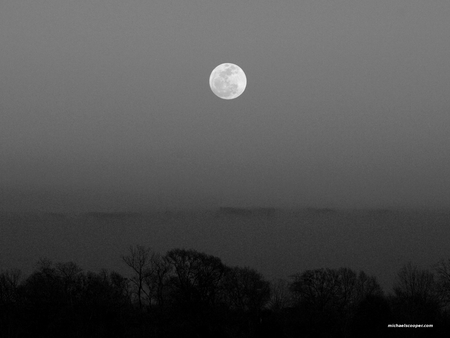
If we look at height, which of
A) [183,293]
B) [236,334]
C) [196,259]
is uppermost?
[196,259]

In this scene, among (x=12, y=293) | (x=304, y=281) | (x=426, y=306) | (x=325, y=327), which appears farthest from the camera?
(x=304, y=281)

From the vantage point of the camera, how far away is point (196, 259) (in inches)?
3551

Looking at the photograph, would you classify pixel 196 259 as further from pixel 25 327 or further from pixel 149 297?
pixel 25 327

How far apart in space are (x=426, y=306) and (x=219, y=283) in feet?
88.5

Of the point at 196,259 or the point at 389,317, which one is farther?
the point at 196,259

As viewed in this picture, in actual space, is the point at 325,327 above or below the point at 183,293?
below

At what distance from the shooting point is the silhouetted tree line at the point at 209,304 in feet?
232

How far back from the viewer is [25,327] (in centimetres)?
7381

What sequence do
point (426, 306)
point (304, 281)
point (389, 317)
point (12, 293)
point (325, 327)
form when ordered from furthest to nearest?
point (304, 281) → point (12, 293) → point (426, 306) → point (325, 327) → point (389, 317)

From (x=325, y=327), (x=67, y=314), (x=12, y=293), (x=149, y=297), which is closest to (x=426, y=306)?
(x=325, y=327)

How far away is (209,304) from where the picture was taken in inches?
3199

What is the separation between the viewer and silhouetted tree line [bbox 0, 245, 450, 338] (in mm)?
70750

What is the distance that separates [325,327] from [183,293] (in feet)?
66.1

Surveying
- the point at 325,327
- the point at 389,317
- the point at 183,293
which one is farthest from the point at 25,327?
the point at 389,317
